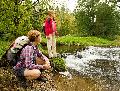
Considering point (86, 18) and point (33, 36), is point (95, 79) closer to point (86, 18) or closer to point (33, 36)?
point (33, 36)

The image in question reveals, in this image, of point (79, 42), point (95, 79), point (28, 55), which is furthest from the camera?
point (79, 42)

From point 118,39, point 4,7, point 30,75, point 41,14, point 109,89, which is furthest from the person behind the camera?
point 118,39

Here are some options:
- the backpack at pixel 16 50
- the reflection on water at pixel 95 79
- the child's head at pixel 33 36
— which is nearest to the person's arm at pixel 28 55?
the backpack at pixel 16 50

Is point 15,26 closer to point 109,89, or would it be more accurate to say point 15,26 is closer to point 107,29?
point 109,89

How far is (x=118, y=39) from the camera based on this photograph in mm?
45781

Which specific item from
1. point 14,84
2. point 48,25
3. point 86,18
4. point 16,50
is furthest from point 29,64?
point 86,18

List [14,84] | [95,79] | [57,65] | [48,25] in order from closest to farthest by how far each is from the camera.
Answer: [14,84] < [95,79] < [48,25] < [57,65]

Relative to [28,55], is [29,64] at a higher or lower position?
lower

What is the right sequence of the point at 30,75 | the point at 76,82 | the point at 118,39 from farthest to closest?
the point at 118,39
the point at 76,82
the point at 30,75

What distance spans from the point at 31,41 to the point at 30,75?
82cm

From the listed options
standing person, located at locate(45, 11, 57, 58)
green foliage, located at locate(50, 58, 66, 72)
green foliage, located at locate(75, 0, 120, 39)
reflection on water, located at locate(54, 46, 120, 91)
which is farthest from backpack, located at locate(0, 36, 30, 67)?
green foliage, located at locate(75, 0, 120, 39)

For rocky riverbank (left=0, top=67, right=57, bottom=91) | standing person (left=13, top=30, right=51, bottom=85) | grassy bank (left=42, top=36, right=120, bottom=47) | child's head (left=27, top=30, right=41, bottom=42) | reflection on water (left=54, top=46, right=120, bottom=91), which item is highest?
child's head (left=27, top=30, right=41, bottom=42)

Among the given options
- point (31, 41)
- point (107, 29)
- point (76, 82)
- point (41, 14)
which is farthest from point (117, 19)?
point (31, 41)

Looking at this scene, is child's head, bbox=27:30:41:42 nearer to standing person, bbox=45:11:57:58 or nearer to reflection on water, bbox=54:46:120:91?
reflection on water, bbox=54:46:120:91
